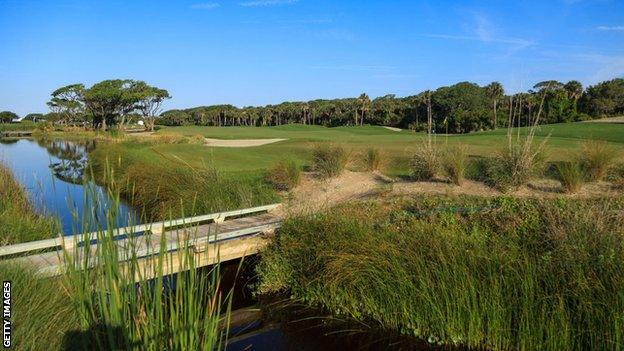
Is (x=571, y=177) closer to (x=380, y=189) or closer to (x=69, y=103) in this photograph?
(x=380, y=189)

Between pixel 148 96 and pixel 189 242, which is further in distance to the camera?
pixel 148 96

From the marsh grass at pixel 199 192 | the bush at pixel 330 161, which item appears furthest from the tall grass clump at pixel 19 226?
the bush at pixel 330 161

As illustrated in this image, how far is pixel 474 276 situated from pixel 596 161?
29.4ft

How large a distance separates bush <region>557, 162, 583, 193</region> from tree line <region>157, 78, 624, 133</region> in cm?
1444

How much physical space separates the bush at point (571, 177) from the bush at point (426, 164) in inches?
127

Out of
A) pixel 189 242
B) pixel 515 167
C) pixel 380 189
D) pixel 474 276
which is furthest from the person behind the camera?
pixel 380 189

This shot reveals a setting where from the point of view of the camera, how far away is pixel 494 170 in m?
13.6

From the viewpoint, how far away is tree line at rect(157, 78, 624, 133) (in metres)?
56.7

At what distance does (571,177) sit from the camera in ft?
41.2

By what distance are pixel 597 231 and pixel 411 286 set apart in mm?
2248

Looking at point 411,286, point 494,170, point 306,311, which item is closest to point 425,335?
point 411,286

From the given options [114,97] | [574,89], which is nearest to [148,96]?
[114,97]

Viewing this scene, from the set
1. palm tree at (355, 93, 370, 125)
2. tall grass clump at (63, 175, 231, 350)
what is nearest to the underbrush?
tall grass clump at (63, 175, 231, 350)

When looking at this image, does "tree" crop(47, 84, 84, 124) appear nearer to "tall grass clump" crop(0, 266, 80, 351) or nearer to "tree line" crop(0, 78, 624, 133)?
"tree line" crop(0, 78, 624, 133)
